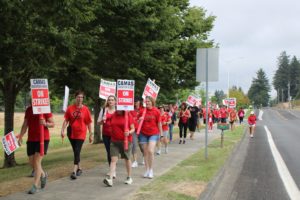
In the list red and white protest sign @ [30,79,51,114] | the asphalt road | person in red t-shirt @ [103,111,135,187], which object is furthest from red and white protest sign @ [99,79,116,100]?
red and white protest sign @ [30,79,51,114]

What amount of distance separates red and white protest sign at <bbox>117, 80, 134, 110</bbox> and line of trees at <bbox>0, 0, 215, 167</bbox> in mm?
1445

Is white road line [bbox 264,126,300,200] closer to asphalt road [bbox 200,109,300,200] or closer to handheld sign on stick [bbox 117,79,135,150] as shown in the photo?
asphalt road [bbox 200,109,300,200]

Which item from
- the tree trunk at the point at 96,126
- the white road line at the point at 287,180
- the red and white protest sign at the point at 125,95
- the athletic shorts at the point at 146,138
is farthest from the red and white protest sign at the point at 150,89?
the tree trunk at the point at 96,126

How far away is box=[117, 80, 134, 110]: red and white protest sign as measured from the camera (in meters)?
9.35

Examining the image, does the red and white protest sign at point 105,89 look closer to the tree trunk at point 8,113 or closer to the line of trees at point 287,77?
the tree trunk at point 8,113

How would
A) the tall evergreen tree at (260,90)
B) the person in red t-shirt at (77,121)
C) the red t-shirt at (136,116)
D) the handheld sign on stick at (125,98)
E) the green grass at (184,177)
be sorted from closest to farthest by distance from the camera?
the green grass at (184,177)
the handheld sign on stick at (125,98)
the person in red t-shirt at (77,121)
the red t-shirt at (136,116)
the tall evergreen tree at (260,90)

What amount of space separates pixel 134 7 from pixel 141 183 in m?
5.02

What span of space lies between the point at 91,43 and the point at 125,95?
3.52 meters

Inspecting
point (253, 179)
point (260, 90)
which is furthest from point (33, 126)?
point (260, 90)

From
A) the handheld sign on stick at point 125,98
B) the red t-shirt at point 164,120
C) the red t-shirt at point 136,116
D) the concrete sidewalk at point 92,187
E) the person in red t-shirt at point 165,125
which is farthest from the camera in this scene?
the red t-shirt at point 164,120

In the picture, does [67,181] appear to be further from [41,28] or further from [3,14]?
[3,14]

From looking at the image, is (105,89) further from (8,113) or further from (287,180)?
(8,113)

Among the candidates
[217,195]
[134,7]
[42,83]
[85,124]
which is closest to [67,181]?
[85,124]

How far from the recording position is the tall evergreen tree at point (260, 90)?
181788 millimetres
